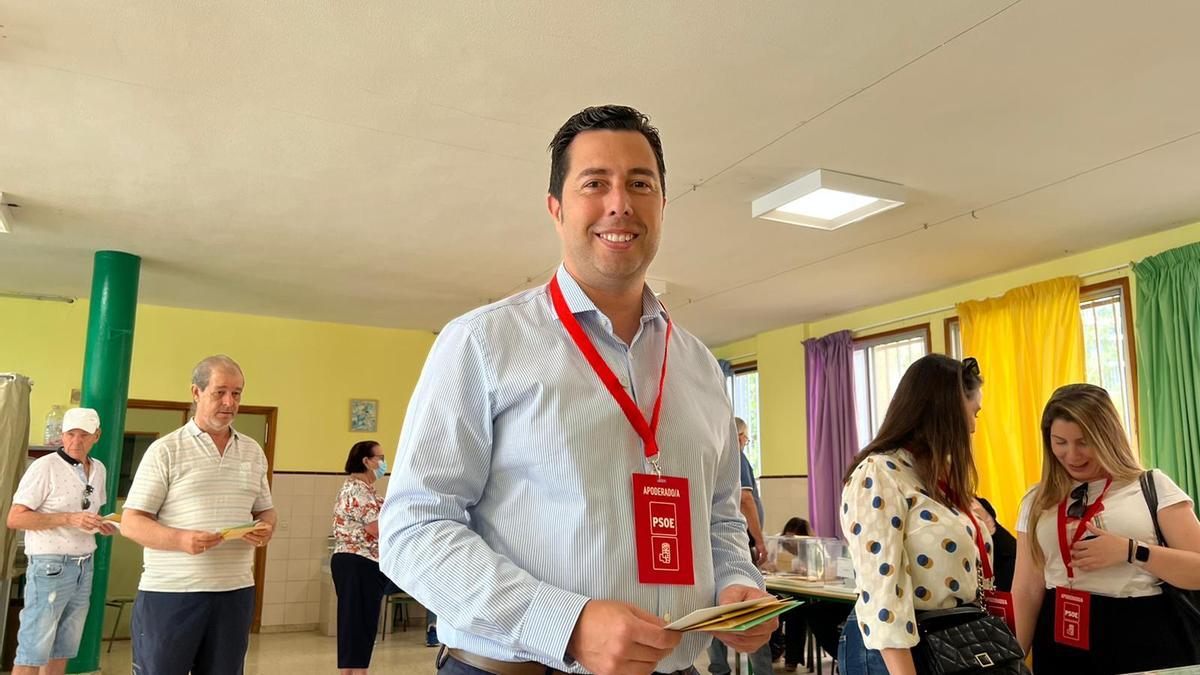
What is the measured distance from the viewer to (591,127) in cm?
138

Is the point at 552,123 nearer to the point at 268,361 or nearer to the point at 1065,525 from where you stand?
the point at 1065,525

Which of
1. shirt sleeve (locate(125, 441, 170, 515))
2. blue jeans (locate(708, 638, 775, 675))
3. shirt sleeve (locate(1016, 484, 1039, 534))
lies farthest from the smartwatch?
shirt sleeve (locate(125, 441, 170, 515))

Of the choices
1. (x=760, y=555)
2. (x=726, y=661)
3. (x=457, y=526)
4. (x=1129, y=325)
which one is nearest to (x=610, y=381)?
(x=457, y=526)

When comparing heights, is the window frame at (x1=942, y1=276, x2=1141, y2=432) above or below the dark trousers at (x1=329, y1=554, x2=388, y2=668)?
above

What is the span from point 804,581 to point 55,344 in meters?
7.04

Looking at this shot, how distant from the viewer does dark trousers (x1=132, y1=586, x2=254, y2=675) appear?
2887mm

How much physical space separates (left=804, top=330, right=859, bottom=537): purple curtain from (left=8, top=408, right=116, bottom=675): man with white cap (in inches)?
232

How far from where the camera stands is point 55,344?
803 cm

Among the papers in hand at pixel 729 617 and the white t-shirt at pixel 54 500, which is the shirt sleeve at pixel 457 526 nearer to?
the papers in hand at pixel 729 617

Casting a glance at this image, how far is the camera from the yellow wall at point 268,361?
795 centimetres

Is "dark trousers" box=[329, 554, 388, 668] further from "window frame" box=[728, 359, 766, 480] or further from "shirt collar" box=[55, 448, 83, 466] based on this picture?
"window frame" box=[728, 359, 766, 480]

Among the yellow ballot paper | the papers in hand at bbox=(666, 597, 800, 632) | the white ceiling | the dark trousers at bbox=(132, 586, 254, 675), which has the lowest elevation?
the dark trousers at bbox=(132, 586, 254, 675)

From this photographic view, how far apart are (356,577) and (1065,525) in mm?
3855

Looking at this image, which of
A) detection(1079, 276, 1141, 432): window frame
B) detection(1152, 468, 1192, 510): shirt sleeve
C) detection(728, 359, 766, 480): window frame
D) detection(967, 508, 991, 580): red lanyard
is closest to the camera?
detection(967, 508, 991, 580): red lanyard
